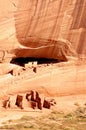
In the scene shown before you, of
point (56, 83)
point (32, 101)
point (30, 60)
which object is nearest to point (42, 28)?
point (30, 60)

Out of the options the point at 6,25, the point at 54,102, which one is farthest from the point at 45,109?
the point at 6,25

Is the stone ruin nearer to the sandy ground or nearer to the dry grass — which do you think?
the sandy ground

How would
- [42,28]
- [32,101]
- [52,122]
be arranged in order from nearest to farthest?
[52,122] → [32,101] → [42,28]

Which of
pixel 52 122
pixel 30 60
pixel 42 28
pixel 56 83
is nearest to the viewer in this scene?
pixel 52 122

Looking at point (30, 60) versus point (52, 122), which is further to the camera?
point (30, 60)

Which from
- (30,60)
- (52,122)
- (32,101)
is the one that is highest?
(30,60)

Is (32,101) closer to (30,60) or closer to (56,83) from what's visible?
(56,83)

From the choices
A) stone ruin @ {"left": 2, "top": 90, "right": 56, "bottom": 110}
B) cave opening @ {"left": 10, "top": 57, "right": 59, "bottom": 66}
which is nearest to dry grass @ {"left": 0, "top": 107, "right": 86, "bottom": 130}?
stone ruin @ {"left": 2, "top": 90, "right": 56, "bottom": 110}

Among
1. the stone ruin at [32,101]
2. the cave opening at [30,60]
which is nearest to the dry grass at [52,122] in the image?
the stone ruin at [32,101]
